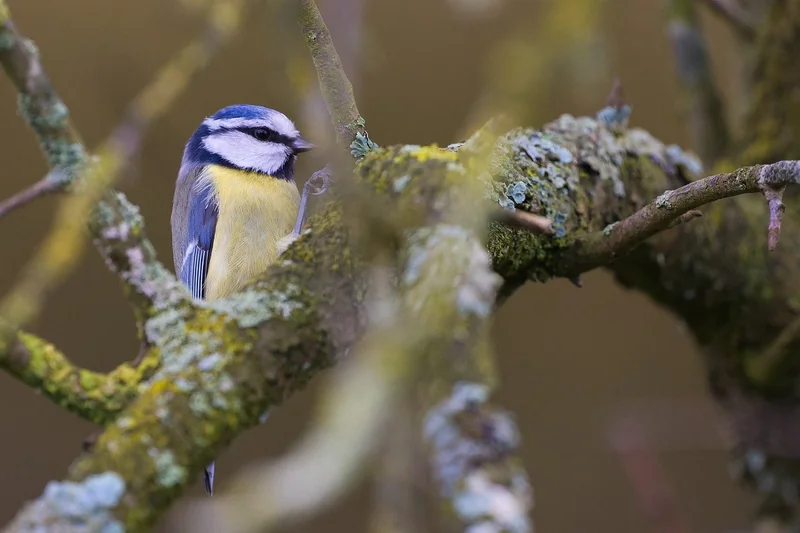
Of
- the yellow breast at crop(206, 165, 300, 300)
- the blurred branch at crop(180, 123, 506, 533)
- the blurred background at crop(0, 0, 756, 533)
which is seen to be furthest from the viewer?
the blurred background at crop(0, 0, 756, 533)

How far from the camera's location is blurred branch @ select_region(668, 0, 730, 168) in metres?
1.22

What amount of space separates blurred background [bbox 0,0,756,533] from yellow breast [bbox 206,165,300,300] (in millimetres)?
442

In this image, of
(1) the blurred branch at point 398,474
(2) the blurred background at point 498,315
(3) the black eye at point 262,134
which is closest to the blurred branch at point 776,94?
(2) the blurred background at point 498,315

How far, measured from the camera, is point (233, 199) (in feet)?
4.05

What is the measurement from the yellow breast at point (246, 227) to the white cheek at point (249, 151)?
2.1 inches

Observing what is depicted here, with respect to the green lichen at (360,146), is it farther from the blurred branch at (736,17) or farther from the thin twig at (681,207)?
the blurred branch at (736,17)

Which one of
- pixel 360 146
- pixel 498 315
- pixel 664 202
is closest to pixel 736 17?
pixel 664 202

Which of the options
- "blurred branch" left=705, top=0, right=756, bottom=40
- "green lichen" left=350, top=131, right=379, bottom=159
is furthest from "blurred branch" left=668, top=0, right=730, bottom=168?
"green lichen" left=350, top=131, right=379, bottom=159

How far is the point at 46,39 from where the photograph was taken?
5.81ft

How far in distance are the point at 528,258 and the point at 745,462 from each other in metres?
0.56

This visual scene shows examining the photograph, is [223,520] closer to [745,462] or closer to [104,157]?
[104,157]

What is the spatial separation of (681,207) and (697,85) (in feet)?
2.25

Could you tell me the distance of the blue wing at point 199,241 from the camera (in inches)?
48.3

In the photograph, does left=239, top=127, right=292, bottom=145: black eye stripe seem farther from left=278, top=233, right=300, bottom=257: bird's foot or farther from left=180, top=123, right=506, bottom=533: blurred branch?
left=180, top=123, right=506, bottom=533: blurred branch
